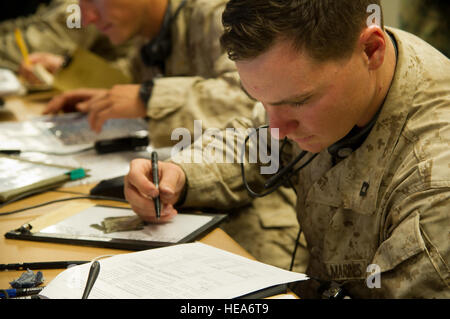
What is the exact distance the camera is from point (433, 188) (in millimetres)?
699

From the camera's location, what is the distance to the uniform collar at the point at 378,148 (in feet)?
2.68

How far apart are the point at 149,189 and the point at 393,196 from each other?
1.41 ft

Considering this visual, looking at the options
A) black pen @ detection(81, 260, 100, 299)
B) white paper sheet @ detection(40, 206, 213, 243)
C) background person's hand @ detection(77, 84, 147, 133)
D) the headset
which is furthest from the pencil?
black pen @ detection(81, 260, 100, 299)

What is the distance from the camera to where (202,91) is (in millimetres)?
1406

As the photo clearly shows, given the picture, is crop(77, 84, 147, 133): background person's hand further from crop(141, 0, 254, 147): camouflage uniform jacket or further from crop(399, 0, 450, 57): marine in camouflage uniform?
crop(399, 0, 450, 57): marine in camouflage uniform

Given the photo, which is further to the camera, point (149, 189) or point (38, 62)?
point (38, 62)

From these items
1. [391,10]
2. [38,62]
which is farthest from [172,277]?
[38,62]

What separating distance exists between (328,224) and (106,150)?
0.71m

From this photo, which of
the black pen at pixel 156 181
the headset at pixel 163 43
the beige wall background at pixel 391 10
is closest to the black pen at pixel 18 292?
the black pen at pixel 156 181

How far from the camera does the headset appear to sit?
1670mm

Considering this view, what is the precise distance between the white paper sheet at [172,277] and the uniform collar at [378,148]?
216mm

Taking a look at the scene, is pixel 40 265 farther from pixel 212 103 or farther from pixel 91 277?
pixel 212 103
